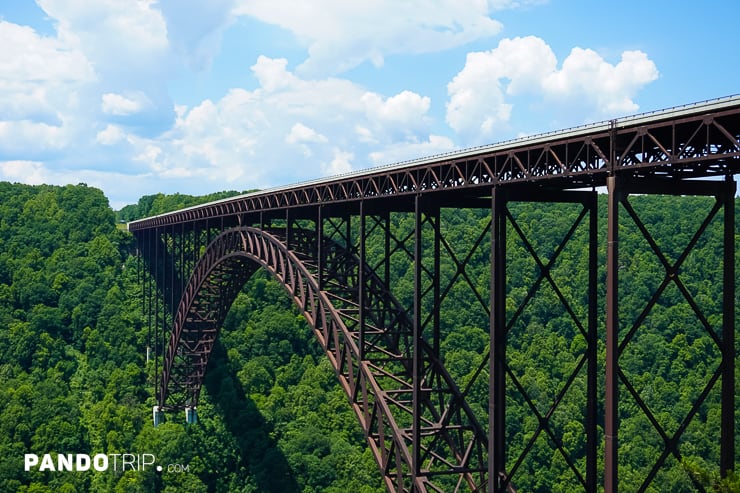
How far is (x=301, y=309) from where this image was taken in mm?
33000

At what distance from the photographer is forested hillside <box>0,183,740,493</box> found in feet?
188

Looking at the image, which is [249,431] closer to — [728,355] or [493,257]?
[493,257]

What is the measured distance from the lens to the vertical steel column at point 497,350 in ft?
62.6

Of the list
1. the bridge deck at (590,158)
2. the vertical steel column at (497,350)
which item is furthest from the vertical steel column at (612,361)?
the vertical steel column at (497,350)

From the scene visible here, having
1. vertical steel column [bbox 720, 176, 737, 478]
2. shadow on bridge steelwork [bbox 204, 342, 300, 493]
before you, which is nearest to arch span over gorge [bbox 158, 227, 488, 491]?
shadow on bridge steelwork [bbox 204, 342, 300, 493]

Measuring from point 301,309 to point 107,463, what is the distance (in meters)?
31.1

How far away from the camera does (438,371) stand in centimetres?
2538

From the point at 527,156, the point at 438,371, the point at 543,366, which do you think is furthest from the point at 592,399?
the point at 543,366

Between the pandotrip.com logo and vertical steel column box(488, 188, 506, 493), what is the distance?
4185cm

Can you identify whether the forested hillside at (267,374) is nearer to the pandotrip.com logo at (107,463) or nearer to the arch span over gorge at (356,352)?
the pandotrip.com logo at (107,463)

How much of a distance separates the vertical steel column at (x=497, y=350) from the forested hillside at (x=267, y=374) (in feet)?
128

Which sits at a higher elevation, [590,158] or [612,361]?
[590,158]

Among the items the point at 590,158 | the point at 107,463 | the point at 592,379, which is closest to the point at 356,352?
the point at 592,379

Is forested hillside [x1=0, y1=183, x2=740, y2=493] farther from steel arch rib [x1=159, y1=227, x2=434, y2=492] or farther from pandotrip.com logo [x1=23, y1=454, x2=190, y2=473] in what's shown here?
steel arch rib [x1=159, y1=227, x2=434, y2=492]
